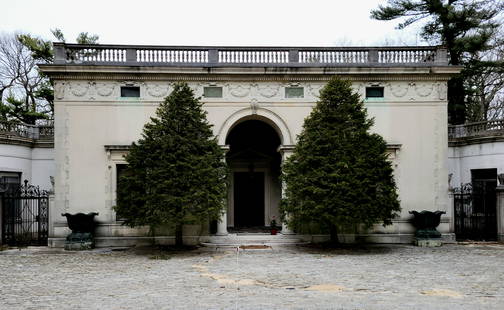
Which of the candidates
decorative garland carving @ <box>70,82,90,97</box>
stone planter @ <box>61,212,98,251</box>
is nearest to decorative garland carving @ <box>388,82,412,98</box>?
decorative garland carving @ <box>70,82,90,97</box>

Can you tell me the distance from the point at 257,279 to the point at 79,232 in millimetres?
8138

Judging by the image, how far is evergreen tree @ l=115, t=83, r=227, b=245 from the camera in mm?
13180

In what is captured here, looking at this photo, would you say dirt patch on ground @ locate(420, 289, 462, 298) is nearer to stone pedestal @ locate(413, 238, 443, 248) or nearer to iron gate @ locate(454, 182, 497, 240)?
stone pedestal @ locate(413, 238, 443, 248)

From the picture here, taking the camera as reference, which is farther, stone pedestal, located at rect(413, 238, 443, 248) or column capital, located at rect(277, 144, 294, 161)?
column capital, located at rect(277, 144, 294, 161)

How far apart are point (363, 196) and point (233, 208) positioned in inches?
294

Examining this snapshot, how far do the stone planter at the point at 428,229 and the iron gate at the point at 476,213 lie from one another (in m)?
1.99

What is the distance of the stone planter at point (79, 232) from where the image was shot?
14.5m

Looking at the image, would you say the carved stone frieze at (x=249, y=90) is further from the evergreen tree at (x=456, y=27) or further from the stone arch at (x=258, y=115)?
the evergreen tree at (x=456, y=27)

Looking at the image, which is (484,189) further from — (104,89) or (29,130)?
(29,130)

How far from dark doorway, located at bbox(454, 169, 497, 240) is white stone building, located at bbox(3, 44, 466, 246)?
111 centimetres

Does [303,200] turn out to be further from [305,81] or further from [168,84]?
[168,84]

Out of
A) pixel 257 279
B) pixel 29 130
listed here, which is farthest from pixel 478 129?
pixel 29 130

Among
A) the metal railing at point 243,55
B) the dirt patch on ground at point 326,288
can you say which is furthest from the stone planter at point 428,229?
the dirt patch on ground at point 326,288

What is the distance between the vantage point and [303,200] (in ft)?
44.7
